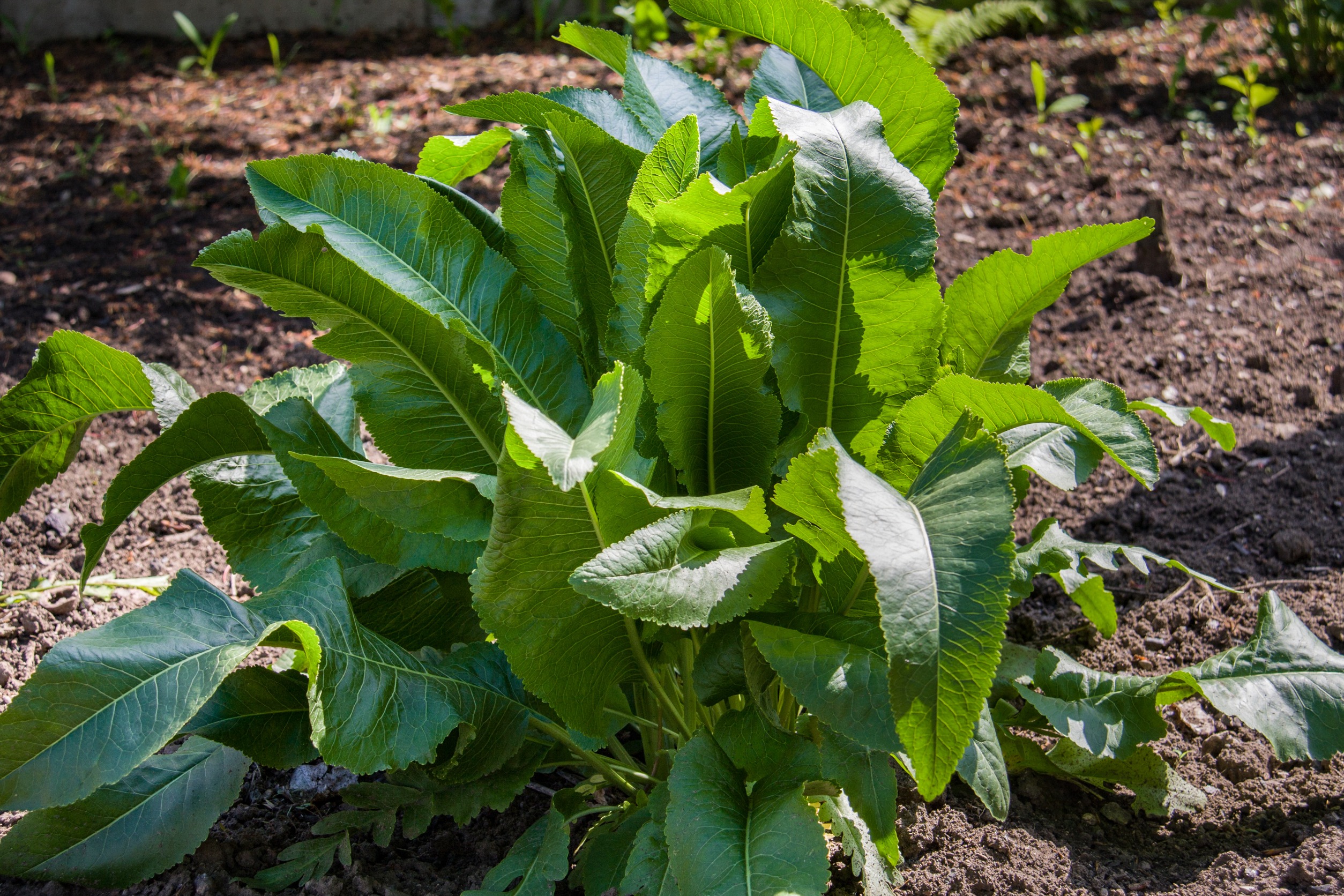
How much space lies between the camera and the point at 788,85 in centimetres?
181

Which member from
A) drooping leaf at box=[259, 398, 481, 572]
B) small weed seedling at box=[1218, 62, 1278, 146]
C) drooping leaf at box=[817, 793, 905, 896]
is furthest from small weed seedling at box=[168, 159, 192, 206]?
small weed seedling at box=[1218, 62, 1278, 146]

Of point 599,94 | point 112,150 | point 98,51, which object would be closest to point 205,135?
point 112,150

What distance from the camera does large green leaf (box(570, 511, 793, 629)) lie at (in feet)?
3.76

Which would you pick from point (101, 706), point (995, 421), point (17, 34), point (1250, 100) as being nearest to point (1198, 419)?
point (995, 421)

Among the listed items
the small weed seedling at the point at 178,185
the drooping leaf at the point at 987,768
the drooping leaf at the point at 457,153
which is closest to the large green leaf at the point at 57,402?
the drooping leaf at the point at 457,153

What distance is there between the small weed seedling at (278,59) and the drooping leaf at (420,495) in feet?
14.6

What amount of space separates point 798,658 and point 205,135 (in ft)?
14.9

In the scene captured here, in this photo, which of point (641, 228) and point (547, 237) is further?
point (547, 237)

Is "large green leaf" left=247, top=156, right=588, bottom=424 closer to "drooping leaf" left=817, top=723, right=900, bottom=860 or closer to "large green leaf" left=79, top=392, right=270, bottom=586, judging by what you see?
"large green leaf" left=79, top=392, right=270, bottom=586

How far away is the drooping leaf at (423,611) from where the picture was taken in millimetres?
1643

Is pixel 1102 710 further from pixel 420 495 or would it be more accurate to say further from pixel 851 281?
pixel 420 495

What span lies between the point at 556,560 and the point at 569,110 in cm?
79

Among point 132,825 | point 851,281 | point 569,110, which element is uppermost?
point 569,110

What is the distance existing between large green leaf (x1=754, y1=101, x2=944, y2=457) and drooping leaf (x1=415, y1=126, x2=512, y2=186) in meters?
0.59
